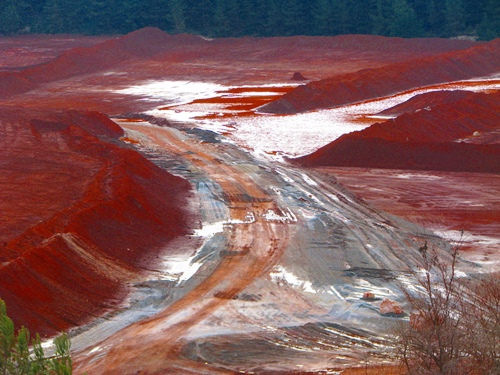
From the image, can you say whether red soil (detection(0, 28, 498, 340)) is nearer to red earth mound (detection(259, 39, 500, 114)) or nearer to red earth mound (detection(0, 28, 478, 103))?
red earth mound (detection(259, 39, 500, 114))

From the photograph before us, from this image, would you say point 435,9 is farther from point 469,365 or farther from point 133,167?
point 469,365

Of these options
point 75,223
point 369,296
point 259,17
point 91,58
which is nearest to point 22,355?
point 369,296

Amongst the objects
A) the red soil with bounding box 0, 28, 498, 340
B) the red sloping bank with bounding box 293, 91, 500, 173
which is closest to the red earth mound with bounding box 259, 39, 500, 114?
the red soil with bounding box 0, 28, 498, 340

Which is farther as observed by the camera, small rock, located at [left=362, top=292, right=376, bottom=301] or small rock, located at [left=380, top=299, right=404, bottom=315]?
small rock, located at [left=362, top=292, right=376, bottom=301]

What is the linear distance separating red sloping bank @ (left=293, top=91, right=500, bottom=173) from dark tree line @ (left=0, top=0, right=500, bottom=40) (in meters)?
42.4

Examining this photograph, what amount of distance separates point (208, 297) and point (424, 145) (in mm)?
16225

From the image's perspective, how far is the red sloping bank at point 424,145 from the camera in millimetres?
28094

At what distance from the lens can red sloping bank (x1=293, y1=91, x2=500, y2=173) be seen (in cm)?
2809

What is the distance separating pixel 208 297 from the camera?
50.9 ft

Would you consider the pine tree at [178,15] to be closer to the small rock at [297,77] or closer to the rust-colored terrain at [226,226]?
the small rock at [297,77]

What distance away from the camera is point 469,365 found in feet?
29.3

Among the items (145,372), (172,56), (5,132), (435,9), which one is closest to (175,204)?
(145,372)

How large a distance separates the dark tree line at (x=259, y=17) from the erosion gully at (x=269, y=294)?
2218 inches

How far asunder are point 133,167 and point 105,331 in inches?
481
